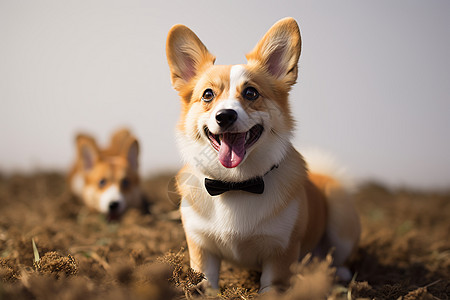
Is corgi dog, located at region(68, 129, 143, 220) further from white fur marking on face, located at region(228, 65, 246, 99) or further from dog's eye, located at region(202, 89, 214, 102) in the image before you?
white fur marking on face, located at region(228, 65, 246, 99)

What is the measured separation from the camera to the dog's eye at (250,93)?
94.8 inches

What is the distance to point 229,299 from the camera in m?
2.14

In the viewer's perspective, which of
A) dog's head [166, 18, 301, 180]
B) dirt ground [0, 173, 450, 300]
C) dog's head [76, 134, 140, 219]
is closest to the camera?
dirt ground [0, 173, 450, 300]

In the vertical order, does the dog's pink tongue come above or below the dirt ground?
above

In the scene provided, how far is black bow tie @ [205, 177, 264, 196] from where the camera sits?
2.32 m

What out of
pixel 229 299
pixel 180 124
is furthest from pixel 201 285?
pixel 180 124

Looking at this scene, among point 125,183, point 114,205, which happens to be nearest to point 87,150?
point 125,183

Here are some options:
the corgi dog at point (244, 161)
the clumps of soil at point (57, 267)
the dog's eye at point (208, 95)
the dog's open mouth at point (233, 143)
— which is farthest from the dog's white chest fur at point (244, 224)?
the clumps of soil at point (57, 267)

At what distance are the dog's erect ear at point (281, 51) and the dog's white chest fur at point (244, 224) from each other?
2.85 feet

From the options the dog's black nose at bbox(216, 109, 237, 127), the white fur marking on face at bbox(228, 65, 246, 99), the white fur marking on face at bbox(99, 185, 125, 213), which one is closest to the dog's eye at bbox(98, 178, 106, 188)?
the white fur marking on face at bbox(99, 185, 125, 213)

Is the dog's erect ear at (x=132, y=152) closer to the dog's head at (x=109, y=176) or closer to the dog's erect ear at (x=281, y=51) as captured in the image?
the dog's head at (x=109, y=176)

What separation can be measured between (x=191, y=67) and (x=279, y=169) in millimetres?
1071

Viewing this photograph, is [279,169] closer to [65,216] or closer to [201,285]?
[201,285]

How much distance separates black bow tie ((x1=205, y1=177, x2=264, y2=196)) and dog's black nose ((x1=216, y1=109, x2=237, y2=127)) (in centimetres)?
43
